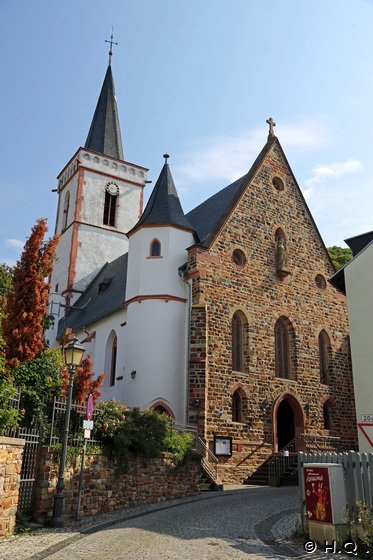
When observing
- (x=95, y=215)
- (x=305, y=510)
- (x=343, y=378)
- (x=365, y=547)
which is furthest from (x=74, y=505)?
(x=95, y=215)

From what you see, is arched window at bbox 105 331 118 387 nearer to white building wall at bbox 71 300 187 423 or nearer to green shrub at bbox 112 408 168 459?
white building wall at bbox 71 300 187 423

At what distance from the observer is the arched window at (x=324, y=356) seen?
81.7 feet

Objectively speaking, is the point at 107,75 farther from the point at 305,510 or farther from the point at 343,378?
the point at 305,510

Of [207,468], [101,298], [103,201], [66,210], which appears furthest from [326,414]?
[66,210]

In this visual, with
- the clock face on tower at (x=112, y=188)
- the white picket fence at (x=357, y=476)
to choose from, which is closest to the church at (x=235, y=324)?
the white picket fence at (x=357, y=476)

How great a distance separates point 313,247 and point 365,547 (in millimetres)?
19358

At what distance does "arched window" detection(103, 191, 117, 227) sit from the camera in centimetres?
3838

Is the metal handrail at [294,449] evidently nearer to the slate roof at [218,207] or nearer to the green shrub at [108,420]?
the green shrub at [108,420]

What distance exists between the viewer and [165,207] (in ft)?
78.1

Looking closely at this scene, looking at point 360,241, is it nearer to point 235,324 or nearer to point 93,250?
point 235,324

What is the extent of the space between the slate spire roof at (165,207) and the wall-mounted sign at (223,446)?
855 cm

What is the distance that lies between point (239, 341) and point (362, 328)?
24.5 feet

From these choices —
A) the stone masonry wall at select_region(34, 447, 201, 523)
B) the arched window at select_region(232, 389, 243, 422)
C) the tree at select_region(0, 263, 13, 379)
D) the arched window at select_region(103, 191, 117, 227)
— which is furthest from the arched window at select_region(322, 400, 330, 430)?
the arched window at select_region(103, 191, 117, 227)

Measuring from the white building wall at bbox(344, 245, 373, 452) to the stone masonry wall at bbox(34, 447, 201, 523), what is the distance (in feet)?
16.9
